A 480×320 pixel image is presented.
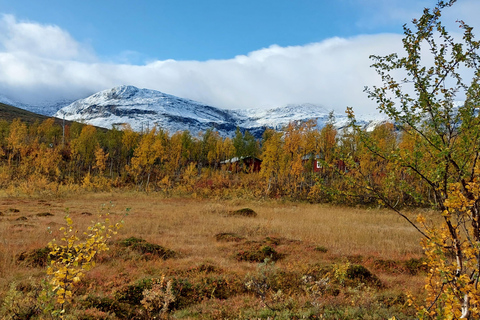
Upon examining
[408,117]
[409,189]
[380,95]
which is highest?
[380,95]

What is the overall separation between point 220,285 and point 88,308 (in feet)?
10.1

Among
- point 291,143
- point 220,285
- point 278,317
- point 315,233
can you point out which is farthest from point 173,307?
point 291,143

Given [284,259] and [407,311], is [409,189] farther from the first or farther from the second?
[284,259]

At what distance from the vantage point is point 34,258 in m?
8.44

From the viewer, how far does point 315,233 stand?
1447 centimetres

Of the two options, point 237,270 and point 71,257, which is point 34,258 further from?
point 71,257

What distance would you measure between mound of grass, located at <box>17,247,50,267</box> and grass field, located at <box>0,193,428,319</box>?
9 cm

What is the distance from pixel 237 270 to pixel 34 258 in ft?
20.5

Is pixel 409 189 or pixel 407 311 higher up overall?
pixel 409 189

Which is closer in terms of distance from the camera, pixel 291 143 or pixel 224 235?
pixel 224 235

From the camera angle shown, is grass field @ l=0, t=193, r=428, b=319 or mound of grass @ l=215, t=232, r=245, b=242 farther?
mound of grass @ l=215, t=232, r=245, b=242

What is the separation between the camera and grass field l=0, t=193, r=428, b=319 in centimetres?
573

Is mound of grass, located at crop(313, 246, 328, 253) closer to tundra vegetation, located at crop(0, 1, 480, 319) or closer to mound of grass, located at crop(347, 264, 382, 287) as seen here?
tundra vegetation, located at crop(0, 1, 480, 319)

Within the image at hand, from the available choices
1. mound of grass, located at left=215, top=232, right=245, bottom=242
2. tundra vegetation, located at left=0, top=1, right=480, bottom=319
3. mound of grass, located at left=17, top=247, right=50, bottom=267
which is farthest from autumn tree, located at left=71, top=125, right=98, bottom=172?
mound of grass, located at left=17, top=247, right=50, bottom=267
